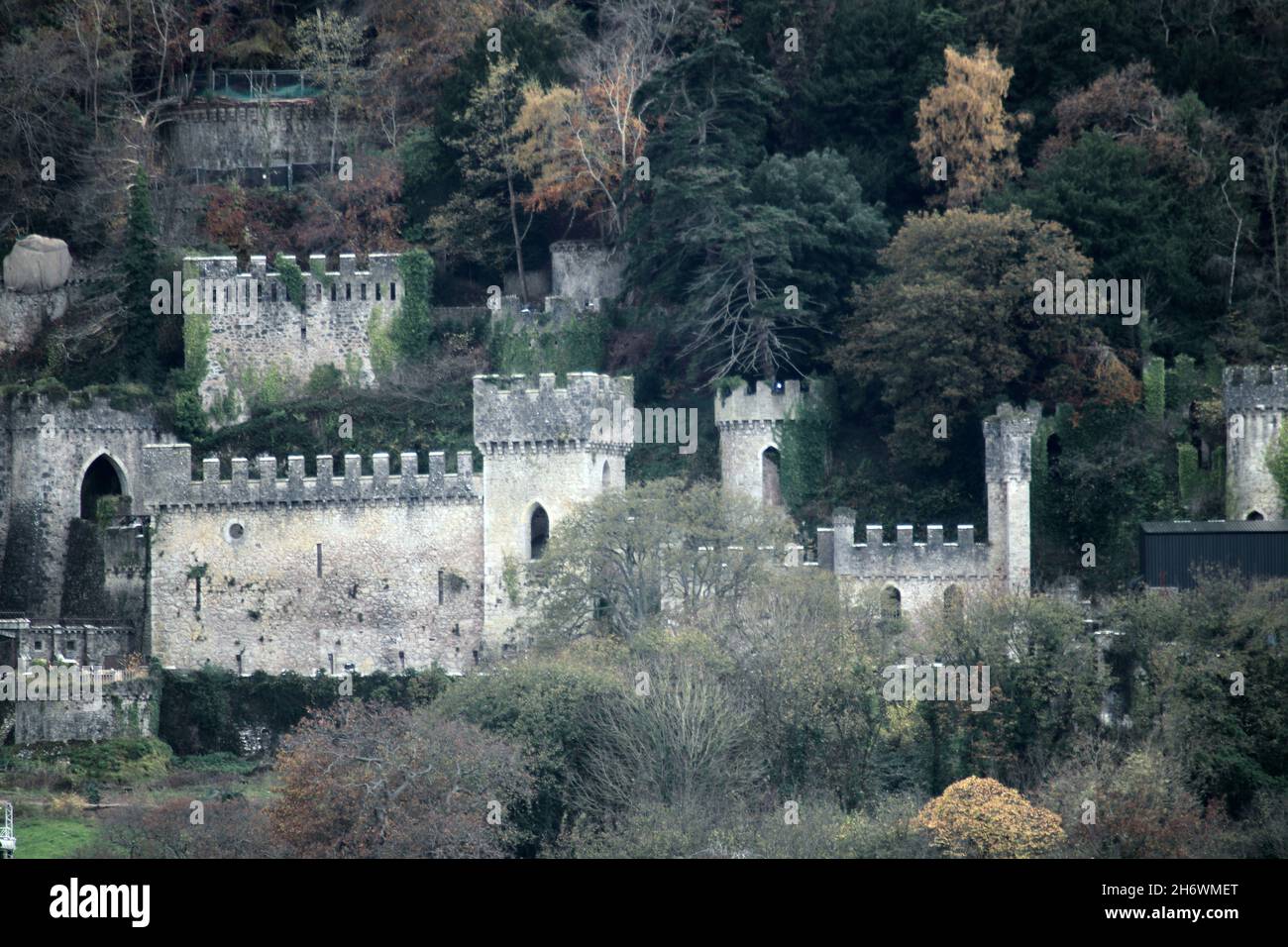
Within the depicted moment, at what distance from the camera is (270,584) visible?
5841cm

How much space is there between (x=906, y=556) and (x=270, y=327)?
15130 mm

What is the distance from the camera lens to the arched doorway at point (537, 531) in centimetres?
5775

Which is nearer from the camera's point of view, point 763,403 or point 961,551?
point 961,551

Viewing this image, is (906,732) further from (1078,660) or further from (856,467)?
(856,467)

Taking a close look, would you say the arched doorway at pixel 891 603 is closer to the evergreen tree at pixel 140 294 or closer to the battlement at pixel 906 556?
the battlement at pixel 906 556

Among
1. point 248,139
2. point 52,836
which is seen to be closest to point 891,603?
point 52,836

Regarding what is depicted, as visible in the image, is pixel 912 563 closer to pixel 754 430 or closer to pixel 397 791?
pixel 754 430

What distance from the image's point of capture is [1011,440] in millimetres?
57812

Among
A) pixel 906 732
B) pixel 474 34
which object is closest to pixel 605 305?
pixel 474 34

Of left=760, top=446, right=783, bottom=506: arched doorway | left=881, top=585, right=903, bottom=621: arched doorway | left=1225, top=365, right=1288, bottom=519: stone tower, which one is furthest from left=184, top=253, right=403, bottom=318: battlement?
left=1225, top=365, right=1288, bottom=519: stone tower

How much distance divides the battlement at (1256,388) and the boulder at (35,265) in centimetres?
2580

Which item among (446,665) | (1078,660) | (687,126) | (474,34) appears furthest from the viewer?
(474,34)

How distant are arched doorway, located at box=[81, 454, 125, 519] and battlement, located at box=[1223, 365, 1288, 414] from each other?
74.7ft

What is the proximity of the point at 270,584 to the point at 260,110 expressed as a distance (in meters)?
16.7
